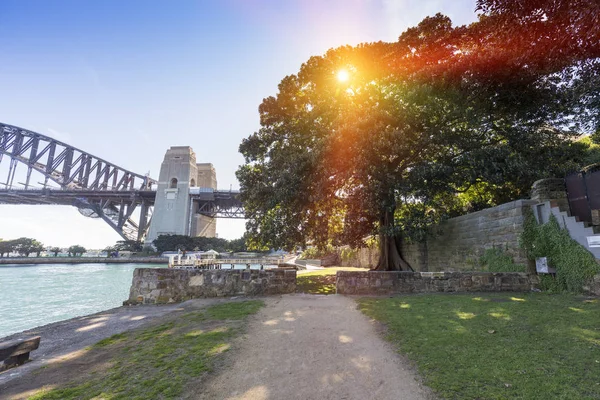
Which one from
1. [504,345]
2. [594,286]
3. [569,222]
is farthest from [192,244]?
[504,345]

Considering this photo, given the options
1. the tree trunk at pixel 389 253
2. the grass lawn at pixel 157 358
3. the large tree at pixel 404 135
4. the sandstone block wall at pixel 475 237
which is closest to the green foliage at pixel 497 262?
the sandstone block wall at pixel 475 237

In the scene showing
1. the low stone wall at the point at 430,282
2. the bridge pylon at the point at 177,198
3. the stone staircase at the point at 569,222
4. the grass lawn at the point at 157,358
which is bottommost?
the grass lawn at the point at 157,358

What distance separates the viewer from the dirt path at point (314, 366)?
10.5ft

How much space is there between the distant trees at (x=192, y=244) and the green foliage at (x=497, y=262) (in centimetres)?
5268

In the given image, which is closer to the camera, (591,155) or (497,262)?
(497,262)

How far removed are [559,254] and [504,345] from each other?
546 centimetres

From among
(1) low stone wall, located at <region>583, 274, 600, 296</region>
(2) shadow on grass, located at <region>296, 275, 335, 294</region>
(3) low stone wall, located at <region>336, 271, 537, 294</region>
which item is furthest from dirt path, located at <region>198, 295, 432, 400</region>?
(1) low stone wall, located at <region>583, 274, 600, 296</region>

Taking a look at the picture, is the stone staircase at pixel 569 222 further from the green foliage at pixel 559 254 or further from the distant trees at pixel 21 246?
the distant trees at pixel 21 246

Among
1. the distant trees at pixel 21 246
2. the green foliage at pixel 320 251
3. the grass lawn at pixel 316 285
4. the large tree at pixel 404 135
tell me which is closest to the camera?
the large tree at pixel 404 135

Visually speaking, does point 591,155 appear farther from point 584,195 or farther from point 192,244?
point 192,244

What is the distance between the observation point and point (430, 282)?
888 centimetres

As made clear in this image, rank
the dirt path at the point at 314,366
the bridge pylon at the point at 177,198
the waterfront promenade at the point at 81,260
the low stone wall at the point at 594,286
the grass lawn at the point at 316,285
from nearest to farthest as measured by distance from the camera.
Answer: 1. the dirt path at the point at 314,366
2. the low stone wall at the point at 594,286
3. the grass lawn at the point at 316,285
4. the waterfront promenade at the point at 81,260
5. the bridge pylon at the point at 177,198

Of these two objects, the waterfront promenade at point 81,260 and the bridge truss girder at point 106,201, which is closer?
the waterfront promenade at point 81,260

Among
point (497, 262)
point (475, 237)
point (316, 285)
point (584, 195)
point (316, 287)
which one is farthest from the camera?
point (316, 285)
